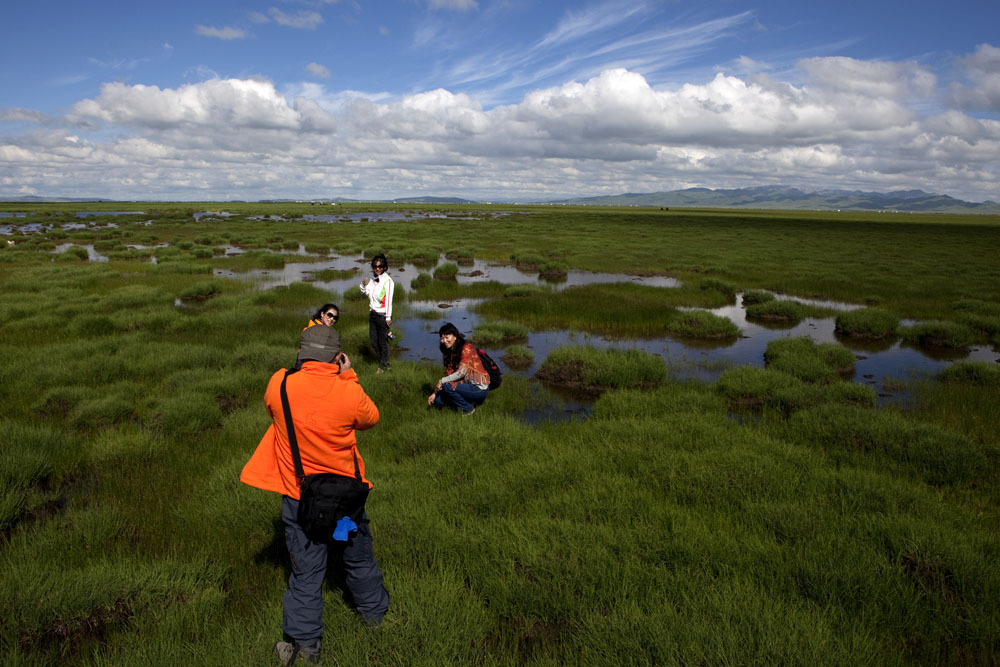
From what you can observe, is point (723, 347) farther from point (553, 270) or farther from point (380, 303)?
point (553, 270)

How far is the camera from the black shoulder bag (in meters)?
3.16

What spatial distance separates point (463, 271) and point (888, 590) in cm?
2454

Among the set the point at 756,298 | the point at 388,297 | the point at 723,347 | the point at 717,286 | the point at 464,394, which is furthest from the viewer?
the point at 717,286

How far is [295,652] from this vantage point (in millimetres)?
3334

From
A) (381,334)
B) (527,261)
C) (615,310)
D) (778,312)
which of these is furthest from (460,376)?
(527,261)

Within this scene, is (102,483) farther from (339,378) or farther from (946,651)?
(946,651)

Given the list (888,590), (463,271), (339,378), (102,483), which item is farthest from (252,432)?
(463,271)

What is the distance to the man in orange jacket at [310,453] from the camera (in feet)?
10.7

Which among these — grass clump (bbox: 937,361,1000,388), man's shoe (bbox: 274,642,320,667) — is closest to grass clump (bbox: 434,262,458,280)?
grass clump (bbox: 937,361,1000,388)

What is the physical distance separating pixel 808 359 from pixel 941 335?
6.14 meters

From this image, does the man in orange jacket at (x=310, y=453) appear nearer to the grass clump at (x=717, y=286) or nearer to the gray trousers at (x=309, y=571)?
the gray trousers at (x=309, y=571)

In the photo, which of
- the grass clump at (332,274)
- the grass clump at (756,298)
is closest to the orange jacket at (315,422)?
the grass clump at (756,298)

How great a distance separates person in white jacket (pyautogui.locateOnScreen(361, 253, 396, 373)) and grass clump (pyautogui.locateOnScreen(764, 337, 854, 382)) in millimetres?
8504

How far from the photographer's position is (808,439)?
7.12 m
